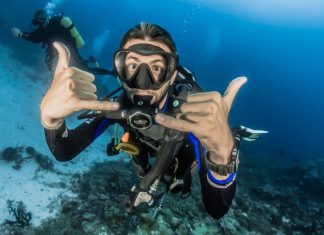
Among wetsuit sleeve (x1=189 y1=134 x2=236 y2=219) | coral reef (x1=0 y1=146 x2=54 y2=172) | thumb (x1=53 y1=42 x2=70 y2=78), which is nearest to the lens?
thumb (x1=53 y1=42 x2=70 y2=78)

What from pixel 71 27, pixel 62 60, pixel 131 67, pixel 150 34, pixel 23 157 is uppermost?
pixel 71 27

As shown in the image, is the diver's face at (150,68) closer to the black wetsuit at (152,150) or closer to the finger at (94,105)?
the black wetsuit at (152,150)

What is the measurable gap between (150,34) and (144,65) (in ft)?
1.48

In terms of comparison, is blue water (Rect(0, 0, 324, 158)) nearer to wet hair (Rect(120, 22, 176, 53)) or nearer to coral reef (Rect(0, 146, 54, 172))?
coral reef (Rect(0, 146, 54, 172))

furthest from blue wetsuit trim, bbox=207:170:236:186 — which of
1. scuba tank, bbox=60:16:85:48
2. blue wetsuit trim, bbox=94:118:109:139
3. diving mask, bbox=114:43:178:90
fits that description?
scuba tank, bbox=60:16:85:48

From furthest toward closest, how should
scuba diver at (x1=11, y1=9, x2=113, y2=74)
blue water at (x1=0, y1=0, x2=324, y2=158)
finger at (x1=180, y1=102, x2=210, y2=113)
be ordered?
blue water at (x1=0, y1=0, x2=324, y2=158) → scuba diver at (x1=11, y1=9, x2=113, y2=74) → finger at (x1=180, y1=102, x2=210, y2=113)

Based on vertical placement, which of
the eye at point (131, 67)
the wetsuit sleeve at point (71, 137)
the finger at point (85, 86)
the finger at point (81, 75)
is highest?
the eye at point (131, 67)

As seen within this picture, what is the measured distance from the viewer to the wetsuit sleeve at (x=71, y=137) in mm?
3299

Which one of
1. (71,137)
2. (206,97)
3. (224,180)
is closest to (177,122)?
(206,97)

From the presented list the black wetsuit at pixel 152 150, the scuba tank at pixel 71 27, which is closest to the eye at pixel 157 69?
the black wetsuit at pixel 152 150

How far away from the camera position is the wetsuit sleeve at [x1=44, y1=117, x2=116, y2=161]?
3299 mm

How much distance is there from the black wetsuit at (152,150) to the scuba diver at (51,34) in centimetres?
627

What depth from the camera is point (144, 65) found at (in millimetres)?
3184

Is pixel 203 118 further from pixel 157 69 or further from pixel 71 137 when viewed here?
pixel 71 137
